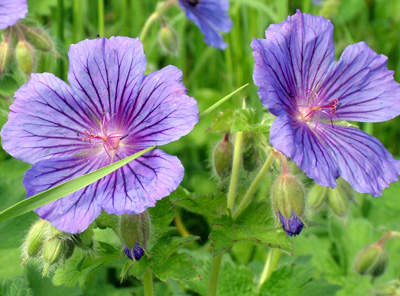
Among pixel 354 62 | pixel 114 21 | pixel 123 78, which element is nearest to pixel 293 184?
pixel 354 62

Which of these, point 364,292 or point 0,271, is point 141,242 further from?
point 364,292

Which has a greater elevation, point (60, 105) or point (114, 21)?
point (60, 105)

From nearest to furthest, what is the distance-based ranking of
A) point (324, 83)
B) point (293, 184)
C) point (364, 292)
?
1. point (293, 184)
2. point (324, 83)
3. point (364, 292)

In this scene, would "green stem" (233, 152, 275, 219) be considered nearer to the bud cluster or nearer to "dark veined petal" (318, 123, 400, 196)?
"dark veined petal" (318, 123, 400, 196)

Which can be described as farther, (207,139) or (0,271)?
(207,139)

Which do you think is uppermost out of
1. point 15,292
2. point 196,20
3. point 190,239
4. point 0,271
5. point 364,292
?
point 196,20

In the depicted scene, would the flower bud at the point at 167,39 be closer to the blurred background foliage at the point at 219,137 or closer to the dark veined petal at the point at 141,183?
the blurred background foliage at the point at 219,137
